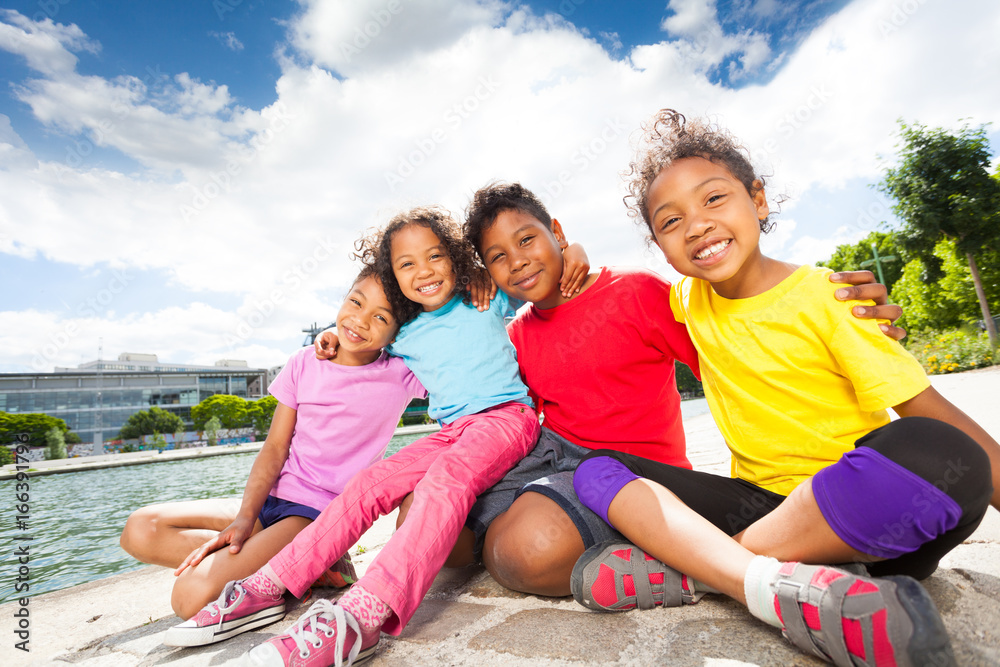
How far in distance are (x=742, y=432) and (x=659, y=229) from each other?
0.77m

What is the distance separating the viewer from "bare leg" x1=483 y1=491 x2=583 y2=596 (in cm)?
148

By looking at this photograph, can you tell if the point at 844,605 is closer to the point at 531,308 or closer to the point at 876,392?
the point at 876,392

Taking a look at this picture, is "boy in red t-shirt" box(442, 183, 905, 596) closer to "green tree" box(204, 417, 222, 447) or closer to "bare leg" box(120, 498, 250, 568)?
"bare leg" box(120, 498, 250, 568)

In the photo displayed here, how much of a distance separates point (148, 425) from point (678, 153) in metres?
48.3

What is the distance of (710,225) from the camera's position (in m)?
1.64

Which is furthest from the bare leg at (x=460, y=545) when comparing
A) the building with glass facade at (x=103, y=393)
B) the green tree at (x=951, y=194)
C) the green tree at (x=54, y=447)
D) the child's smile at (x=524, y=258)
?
the building with glass facade at (x=103, y=393)

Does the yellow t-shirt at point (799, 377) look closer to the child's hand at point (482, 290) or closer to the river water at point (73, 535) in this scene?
the child's hand at point (482, 290)

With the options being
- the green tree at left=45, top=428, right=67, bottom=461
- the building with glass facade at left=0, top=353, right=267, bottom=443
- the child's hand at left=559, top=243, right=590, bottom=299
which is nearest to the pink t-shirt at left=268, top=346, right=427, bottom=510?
the child's hand at left=559, top=243, right=590, bottom=299

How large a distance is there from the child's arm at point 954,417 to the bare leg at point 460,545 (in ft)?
4.83

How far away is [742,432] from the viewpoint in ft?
5.23

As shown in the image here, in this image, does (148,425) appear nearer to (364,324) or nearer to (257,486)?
(257,486)

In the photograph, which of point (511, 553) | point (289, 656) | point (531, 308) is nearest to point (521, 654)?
point (511, 553)

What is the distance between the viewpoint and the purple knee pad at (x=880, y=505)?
1032 mm

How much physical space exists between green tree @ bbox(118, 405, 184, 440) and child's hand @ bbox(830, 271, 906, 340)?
47217 mm
